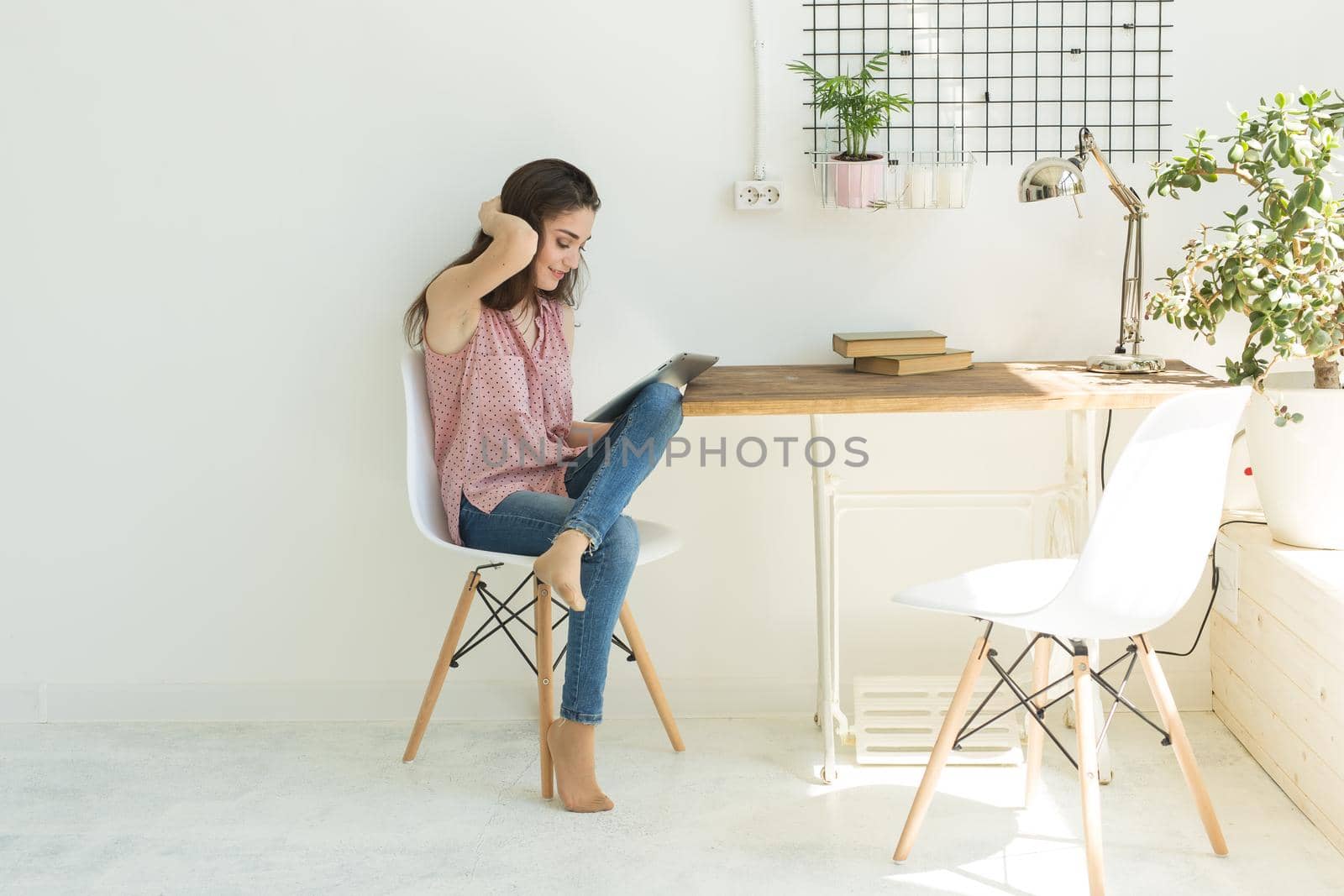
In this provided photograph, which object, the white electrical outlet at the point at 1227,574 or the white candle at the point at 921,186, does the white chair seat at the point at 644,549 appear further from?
the white electrical outlet at the point at 1227,574

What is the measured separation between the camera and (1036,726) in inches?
82.1

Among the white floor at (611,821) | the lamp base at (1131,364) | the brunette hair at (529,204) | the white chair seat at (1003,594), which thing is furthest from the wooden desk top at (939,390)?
the white floor at (611,821)

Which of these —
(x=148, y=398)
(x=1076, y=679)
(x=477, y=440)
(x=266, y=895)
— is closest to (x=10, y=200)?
(x=148, y=398)

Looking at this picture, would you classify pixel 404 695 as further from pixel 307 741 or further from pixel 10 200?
pixel 10 200

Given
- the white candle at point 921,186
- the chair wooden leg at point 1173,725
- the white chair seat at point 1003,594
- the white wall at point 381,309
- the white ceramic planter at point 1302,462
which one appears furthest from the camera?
the white wall at point 381,309

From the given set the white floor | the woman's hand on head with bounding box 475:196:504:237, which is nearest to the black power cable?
the white floor

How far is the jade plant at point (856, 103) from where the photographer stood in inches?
91.3

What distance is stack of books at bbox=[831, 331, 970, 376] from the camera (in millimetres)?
2273

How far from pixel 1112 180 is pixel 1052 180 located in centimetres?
15

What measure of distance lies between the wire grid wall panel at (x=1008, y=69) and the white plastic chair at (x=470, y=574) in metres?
0.90

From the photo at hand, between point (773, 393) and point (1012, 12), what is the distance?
961mm

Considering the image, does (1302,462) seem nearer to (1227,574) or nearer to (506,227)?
(1227,574)

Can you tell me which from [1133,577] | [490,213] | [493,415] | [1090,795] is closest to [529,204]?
[490,213]

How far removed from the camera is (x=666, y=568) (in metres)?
2.62
